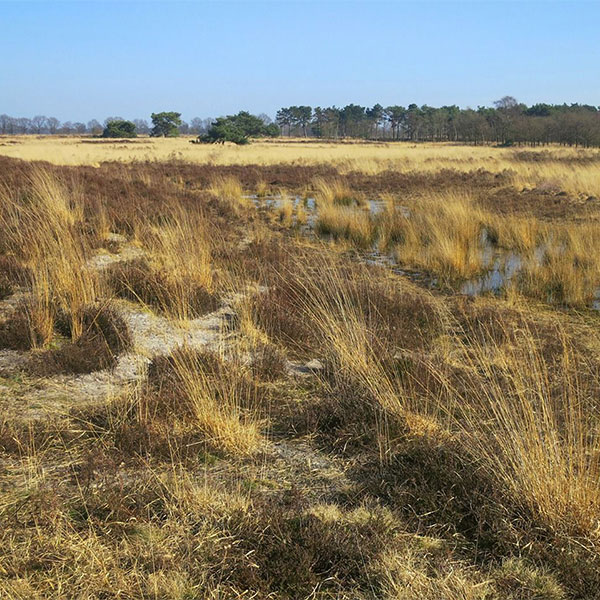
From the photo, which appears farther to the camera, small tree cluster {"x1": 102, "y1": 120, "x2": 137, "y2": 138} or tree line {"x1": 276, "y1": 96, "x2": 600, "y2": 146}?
small tree cluster {"x1": 102, "y1": 120, "x2": 137, "y2": 138}

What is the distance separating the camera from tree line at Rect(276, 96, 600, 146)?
55.9 m

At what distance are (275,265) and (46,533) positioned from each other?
6.45m

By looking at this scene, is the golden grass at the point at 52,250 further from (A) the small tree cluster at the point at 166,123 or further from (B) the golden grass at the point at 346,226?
(A) the small tree cluster at the point at 166,123

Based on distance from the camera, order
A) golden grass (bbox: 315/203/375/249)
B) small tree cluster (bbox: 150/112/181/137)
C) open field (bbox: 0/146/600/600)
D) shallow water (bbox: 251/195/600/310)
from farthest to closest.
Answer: small tree cluster (bbox: 150/112/181/137), golden grass (bbox: 315/203/375/249), shallow water (bbox: 251/195/600/310), open field (bbox: 0/146/600/600)

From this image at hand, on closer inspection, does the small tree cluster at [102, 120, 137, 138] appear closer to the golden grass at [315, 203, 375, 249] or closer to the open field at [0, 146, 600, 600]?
the golden grass at [315, 203, 375, 249]

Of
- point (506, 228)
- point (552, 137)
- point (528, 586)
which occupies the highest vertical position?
point (552, 137)

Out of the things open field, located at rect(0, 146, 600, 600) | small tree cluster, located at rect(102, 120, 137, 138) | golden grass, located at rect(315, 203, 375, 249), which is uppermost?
small tree cluster, located at rect(102, 120, 137, 138)

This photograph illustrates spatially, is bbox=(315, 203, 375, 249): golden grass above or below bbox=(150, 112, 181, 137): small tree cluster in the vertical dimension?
below

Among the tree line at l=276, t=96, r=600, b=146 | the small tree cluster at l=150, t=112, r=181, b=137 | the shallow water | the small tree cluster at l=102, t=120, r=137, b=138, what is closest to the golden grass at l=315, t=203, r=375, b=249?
the shallow water

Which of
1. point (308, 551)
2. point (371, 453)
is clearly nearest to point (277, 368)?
point (371, 453)

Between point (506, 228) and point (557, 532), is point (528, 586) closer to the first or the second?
point (557, 532)

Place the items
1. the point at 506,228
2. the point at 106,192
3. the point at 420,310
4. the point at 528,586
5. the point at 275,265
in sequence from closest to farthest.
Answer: the point at 528,586
the point at 420,310
the point at 275,265
the point at 506,228
the point at 106,192

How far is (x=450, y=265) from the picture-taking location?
9.38 m

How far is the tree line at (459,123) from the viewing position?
55938 millimetres
